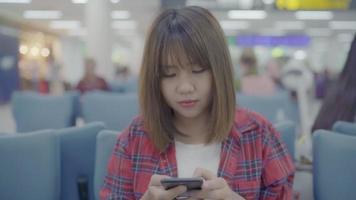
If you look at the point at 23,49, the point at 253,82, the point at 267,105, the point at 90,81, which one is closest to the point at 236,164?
the point at 267,105

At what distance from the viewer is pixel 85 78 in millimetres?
6164

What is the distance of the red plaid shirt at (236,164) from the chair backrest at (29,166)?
40cm

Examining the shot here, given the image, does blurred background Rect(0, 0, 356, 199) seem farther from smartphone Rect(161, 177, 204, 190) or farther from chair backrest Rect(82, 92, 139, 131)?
smartphone Rect(161, 177, 204, 190)

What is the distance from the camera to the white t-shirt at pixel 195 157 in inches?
54.1

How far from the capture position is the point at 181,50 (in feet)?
4.24

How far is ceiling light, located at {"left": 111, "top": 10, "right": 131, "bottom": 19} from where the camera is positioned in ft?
46.9

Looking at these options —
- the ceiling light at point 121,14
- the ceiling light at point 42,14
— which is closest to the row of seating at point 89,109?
the ceiling light at point 121,14

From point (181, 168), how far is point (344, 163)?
2.06 ft

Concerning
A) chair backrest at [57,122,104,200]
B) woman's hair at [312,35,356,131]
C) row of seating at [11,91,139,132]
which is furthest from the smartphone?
row of seating at [11,91,139,132]

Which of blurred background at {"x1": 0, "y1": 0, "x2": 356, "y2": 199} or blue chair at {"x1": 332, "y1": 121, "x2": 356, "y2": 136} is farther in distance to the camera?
blurred background at {"x1": 0, "y1": 0, "x2": 356, "y2": 199}

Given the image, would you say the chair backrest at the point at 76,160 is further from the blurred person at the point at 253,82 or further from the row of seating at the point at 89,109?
the blurred person at the point at 253,82

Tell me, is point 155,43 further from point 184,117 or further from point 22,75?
point 22,75

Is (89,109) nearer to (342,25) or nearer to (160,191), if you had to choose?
(160,191)

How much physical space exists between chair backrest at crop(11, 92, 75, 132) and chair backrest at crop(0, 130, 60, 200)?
2.14m
